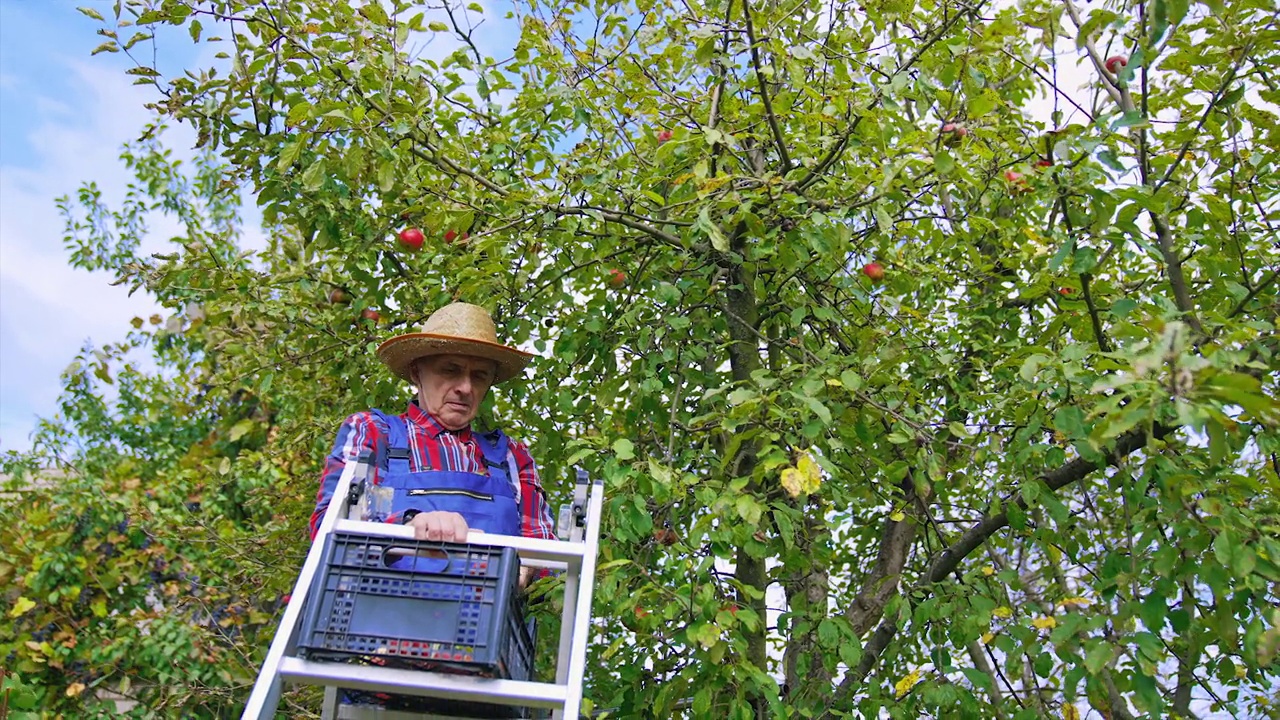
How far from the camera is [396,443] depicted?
9.25 ft

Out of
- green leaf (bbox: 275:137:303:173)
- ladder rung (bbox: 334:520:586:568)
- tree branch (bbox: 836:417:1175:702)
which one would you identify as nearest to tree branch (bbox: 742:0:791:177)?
tree branch (bbox: 836:417:1175:702)

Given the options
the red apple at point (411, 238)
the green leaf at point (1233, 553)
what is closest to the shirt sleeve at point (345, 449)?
the red apple at point (411, 238)

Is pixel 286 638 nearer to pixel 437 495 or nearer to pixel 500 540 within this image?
pixel 500 540

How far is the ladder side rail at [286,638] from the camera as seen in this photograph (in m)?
2.00

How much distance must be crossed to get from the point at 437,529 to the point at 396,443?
0.66 m

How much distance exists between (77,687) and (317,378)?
315 centimetres

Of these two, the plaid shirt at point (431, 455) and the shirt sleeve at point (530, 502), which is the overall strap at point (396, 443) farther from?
the shirt sleeve at point (530, 502)

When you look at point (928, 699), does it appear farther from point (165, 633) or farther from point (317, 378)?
point (165, 633)

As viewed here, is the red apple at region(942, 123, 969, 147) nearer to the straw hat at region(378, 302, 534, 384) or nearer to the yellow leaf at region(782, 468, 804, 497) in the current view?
the yellow leaf at region(782, 468, 804, 497)

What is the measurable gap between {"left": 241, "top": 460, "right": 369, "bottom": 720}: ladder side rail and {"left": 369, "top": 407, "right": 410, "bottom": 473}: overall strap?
0.38 metres

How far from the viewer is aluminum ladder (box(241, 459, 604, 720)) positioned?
2.08 meters

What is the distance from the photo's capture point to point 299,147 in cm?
335

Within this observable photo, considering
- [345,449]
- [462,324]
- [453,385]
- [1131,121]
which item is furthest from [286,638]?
[1131,121]

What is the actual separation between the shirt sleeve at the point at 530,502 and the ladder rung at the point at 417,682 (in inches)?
31.4
